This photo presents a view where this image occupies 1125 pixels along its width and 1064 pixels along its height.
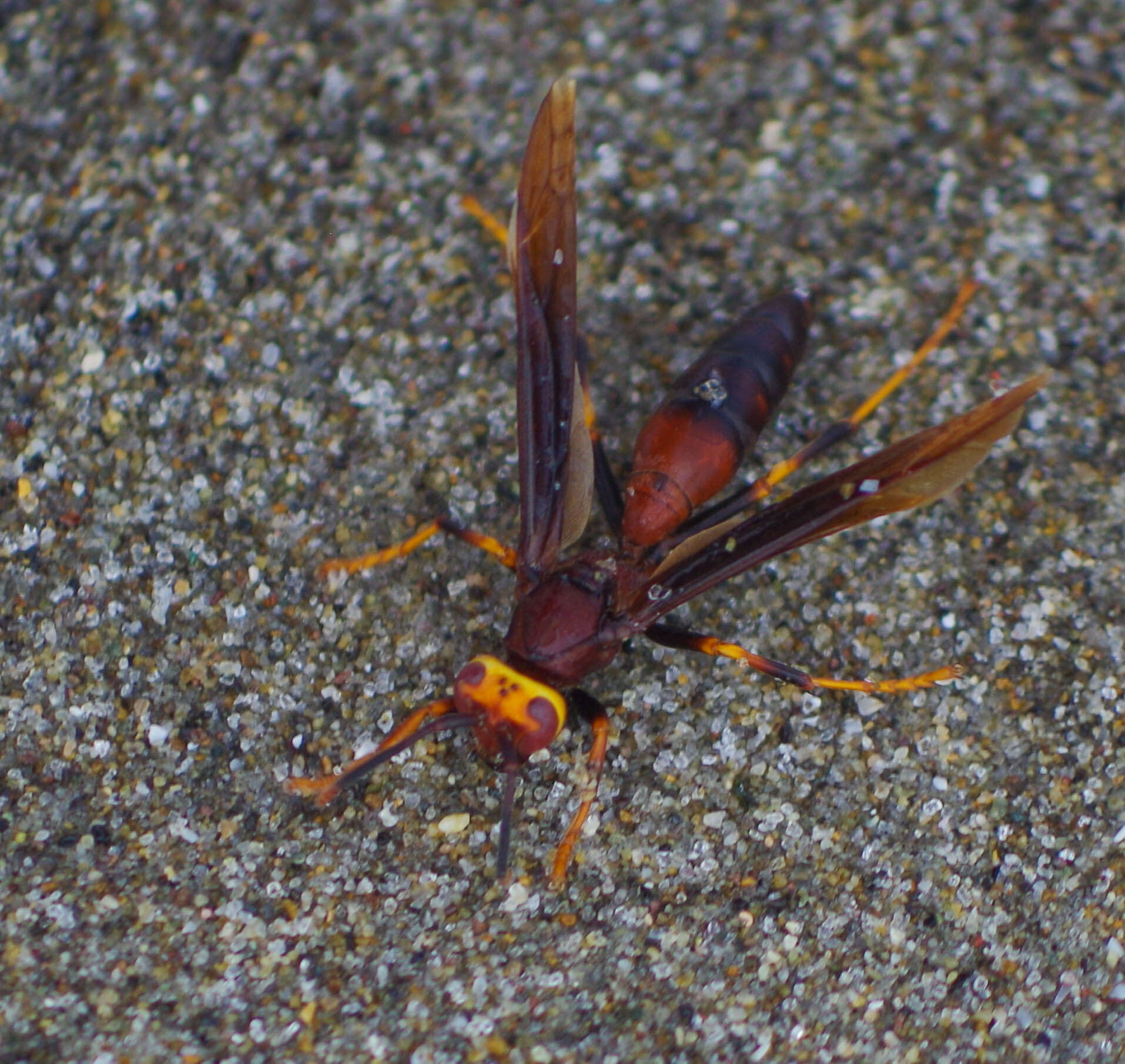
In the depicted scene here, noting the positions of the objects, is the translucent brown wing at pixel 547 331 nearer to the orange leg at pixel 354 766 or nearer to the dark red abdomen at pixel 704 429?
the dark red abdomen at pixel 704 429

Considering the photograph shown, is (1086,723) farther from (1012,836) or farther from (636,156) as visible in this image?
(636,156)

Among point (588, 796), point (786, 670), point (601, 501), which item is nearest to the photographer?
point (588, 796)

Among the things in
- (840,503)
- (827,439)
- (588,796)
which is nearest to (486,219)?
(827,439)

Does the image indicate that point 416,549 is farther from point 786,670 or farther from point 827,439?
point 827,439

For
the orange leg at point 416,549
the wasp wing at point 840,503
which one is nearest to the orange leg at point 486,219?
the orange leg at point 416,549

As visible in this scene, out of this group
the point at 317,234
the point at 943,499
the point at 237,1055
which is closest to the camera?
the point at 237,1055

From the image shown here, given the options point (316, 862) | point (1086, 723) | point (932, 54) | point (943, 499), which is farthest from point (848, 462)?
point (316, 862)

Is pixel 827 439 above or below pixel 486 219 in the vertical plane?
below

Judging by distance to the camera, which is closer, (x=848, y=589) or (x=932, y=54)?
(x=848, y=589)
